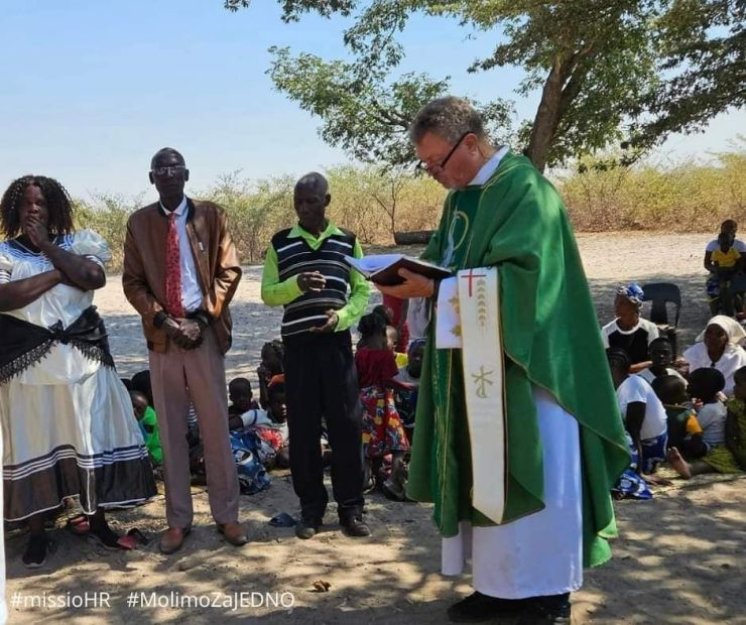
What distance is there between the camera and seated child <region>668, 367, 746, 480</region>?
19.9 feet

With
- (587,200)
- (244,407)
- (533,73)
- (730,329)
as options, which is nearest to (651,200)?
(587,200)

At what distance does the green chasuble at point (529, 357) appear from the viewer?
3451mm

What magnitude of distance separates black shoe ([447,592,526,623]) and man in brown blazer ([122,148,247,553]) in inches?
58.7

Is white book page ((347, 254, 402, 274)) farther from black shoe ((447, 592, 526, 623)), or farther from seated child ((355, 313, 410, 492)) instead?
seated child ((355, 313, 410, 492))

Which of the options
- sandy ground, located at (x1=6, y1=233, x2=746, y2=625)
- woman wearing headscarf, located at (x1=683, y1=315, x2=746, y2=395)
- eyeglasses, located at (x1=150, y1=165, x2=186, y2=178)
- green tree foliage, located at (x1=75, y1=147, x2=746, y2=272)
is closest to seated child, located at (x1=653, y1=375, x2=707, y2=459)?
sandy ground, located at (x1=6, y1=233, x2=746, y2=625)

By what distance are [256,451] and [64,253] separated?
2.12 m

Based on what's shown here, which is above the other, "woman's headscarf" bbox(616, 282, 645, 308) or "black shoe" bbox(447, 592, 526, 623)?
"woman's headscarf" bbox(616, 282, 645, 308)

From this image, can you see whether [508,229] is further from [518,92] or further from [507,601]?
[518,92]

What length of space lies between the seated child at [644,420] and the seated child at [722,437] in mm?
136

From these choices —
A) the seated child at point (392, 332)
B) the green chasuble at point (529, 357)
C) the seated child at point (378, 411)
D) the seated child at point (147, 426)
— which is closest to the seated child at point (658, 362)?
the seated child at point (392, 332)

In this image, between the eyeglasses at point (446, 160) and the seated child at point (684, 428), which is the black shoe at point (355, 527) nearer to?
the eyeglasses at point (446, 160)

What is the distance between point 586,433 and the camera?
3.59 meters

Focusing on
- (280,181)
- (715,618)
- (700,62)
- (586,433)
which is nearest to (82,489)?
(586,433)

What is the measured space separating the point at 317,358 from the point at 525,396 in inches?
68.8
